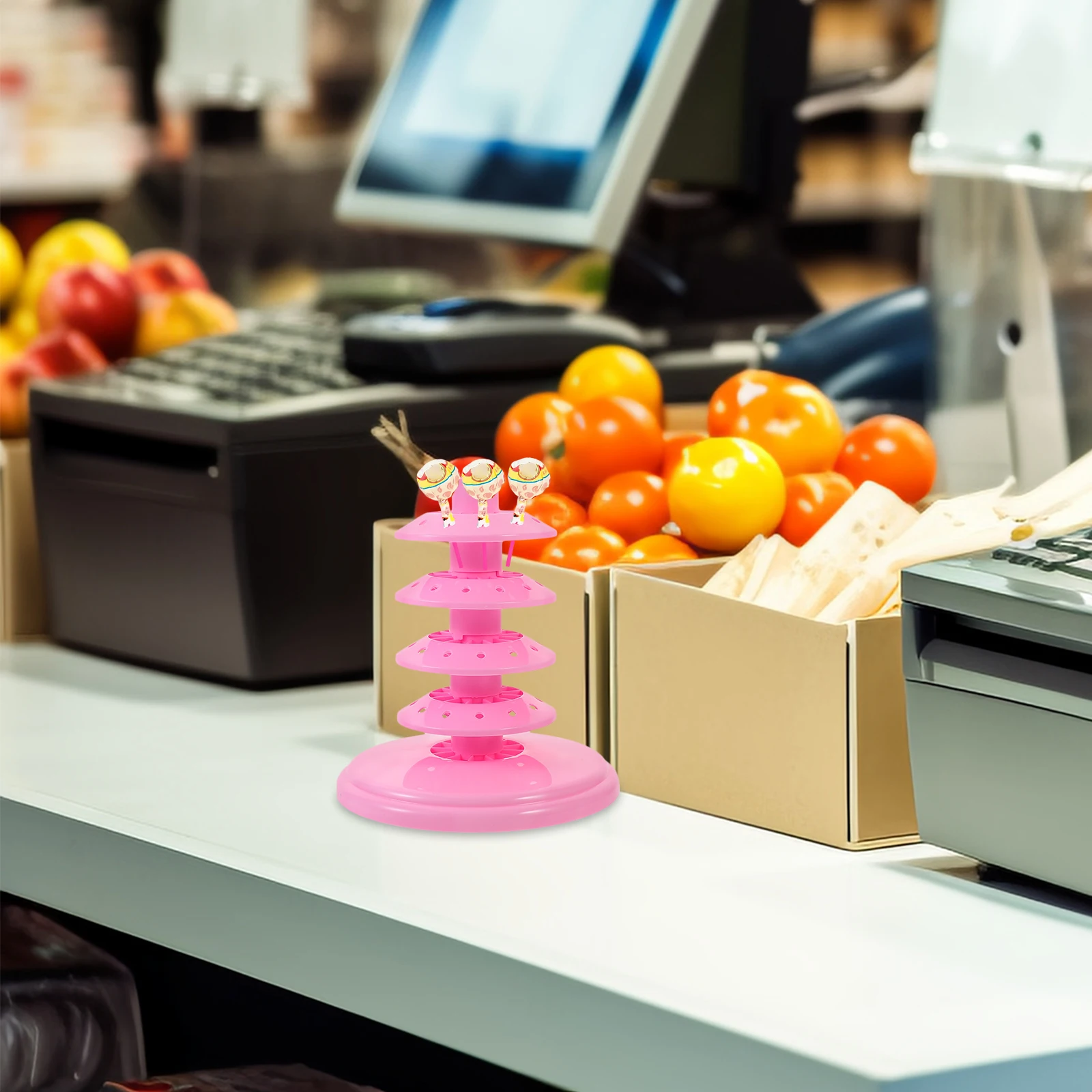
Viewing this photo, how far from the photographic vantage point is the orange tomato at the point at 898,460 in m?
1.20

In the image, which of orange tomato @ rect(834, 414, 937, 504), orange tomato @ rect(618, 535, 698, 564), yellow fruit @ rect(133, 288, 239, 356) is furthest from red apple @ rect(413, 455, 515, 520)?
yellow fruit @ rect(133, 288, 239, 356)

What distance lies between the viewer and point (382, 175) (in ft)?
5.49

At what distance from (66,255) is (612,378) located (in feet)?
2.64

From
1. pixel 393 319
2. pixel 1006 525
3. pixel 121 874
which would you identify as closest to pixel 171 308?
pixel 393 319

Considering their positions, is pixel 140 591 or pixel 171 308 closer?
pixel 140 591

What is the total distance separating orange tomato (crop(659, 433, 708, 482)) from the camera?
4.04 ft

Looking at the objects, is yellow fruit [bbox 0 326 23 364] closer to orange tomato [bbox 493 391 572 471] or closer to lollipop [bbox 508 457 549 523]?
orange tomato [bbox 493 391 572 471]

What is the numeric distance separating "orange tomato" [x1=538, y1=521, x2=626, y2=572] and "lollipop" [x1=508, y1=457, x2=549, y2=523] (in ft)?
0.51

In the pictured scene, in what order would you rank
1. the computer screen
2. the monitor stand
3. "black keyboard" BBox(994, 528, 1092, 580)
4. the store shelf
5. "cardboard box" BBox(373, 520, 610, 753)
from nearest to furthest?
the store shelf < "black keyboard" BBox(994, 528, 1092, 580) < "cardboard box" BBox(373, 520, 610, 753) < the computer screen < the monitor stand

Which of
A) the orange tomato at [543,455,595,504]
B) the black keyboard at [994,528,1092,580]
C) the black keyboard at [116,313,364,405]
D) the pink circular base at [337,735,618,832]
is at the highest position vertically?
the black keyboard at [116,313,364,405]

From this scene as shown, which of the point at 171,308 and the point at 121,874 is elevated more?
the point at 171,308

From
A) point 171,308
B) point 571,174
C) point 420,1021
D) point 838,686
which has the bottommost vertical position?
point 420,1021

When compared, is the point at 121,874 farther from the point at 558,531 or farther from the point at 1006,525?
the point at 1006,525

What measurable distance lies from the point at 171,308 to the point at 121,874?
2.69 ft
